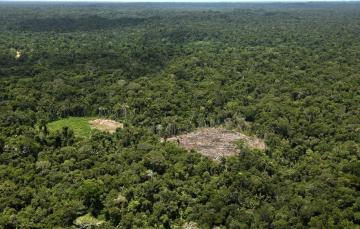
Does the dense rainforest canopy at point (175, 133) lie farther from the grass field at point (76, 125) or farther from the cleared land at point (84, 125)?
the cleared land at point (84, 125)

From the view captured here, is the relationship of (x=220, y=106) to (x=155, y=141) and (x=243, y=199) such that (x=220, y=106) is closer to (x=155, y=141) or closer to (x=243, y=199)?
(x=155, y=141)

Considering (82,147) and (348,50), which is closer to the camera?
(82,147)

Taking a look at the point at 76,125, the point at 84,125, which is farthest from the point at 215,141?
the point at 76,125

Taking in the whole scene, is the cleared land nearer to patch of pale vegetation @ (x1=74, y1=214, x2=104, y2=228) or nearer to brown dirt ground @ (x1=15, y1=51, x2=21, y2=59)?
patch of pale vegetation @ (x1=74, y1=214, x2=104, y2=228)

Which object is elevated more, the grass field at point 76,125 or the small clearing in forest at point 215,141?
the small clearing in forest at point 215,141

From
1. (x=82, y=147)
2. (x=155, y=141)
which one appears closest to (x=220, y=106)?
(x=155, y=141)

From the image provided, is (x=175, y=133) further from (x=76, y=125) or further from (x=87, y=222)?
(x=87, y=222)

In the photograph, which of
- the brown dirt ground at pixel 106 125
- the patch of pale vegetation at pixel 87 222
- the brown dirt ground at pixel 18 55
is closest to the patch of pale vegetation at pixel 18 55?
the brown dirt ground at pixel 18 55
